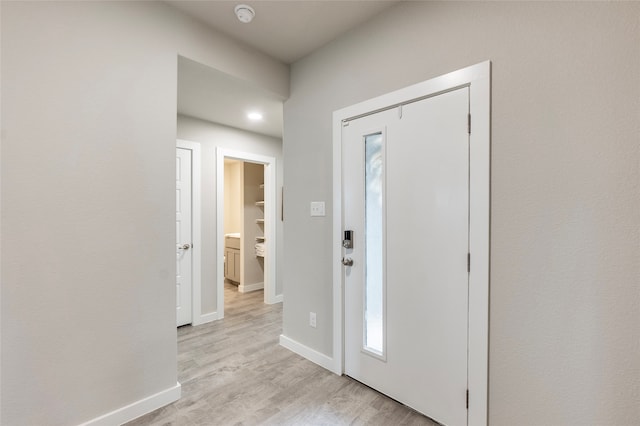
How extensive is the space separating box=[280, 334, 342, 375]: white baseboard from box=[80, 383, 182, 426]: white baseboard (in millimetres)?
985

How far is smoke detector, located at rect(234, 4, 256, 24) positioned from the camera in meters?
→ 1.86

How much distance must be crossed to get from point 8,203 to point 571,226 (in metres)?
2.64

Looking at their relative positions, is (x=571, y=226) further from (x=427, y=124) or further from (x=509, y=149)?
(x=427, y=124)

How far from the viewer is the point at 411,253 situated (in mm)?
1794

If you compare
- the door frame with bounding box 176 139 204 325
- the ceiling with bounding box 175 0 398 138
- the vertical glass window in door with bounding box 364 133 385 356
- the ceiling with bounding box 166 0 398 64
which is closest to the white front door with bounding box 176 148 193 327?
the door frame with bounding box 176 139 204 325

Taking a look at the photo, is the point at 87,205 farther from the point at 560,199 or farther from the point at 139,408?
the point at 560,199

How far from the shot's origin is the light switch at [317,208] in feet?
7.78

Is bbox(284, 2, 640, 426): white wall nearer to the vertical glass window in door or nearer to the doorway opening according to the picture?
the vertical glass window in door

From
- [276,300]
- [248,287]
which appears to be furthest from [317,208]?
[248,287]

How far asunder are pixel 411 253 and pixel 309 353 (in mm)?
1354

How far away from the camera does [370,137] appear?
201cm

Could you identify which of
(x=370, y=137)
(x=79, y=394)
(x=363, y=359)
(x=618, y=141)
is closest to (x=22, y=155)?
(x=79, y=394)

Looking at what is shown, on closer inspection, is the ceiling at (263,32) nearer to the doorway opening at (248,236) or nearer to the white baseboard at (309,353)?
the doorway opening at (248,236)

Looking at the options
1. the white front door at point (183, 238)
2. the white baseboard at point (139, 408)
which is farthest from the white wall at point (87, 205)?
the white front door at point (183, 238)
